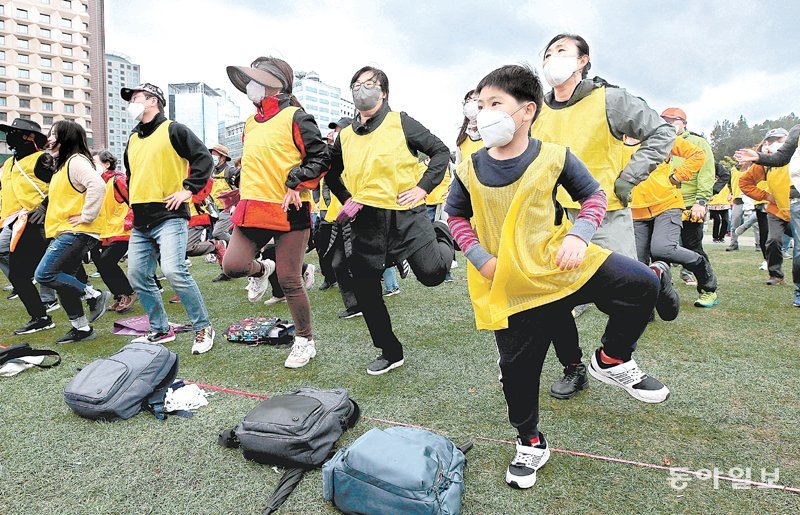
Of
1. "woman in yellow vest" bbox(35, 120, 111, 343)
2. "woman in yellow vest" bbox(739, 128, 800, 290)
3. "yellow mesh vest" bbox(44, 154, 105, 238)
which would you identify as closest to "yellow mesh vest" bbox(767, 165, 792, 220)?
"woman in yellow vest" bbox(739, 128, 800, 290)

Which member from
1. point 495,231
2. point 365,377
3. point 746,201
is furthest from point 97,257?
point 746,201

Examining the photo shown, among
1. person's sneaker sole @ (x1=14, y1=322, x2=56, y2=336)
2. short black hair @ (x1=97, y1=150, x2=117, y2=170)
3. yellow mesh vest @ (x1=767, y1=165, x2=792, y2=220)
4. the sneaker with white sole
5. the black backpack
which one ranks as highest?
yellow mesh vest @ (x1=767, y1=165, x2=792, y2=220)

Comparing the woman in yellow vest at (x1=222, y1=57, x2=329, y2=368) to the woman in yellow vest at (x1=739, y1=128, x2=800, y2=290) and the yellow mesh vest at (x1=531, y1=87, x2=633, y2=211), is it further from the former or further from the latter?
the woman in yellow vest at (x1=739, y1=128, x2=800, y2=290)

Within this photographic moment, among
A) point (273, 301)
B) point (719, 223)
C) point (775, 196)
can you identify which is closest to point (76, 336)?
point (273, 301)

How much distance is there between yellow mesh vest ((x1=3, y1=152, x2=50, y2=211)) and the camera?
16.7 feet

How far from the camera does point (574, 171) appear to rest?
2.11 m

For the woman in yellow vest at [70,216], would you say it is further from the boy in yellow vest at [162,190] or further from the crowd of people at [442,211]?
the boy in yellow vest at [162,190]

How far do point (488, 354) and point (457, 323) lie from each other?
1.06 m

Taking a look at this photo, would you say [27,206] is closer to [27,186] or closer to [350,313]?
[27,186]

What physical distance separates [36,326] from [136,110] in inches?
110

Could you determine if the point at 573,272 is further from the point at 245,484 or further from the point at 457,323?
the point at 457,323

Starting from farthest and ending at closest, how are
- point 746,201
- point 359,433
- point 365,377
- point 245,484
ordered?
point 746,201, point 365,377, point 359,433, point 245,484

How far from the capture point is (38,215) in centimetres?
498

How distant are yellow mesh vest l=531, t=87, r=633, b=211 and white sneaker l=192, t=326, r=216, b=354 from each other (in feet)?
10.4
